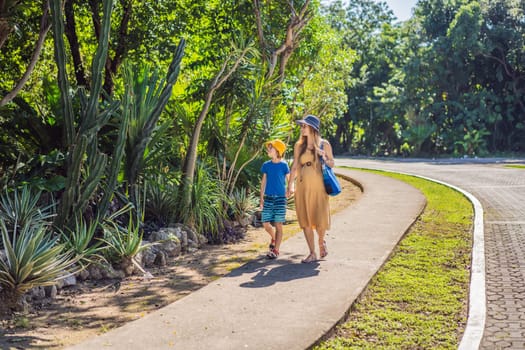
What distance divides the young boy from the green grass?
138cm

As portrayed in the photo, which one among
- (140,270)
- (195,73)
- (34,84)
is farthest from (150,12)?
(140,270)

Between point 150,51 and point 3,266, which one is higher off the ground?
point 150,51

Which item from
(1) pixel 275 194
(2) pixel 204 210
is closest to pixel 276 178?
(1) pixel 275 194

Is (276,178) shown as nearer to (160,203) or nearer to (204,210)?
(204,210)

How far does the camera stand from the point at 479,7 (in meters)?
38.3

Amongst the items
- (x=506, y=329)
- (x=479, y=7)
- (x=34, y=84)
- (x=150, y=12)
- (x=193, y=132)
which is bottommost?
(x=506, y=329)

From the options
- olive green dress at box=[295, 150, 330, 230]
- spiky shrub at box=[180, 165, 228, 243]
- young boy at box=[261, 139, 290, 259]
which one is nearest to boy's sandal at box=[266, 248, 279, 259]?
young boy at box=[261, 139, 290, 259]

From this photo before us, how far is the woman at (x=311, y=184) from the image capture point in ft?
25.3

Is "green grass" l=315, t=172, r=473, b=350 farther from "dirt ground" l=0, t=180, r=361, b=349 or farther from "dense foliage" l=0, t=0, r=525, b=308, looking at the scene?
"dense foliage" l=0, t=0, r=525, b=308

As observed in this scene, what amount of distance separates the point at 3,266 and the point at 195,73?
904 centimetres

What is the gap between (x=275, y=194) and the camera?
8.05m

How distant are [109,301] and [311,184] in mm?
2789

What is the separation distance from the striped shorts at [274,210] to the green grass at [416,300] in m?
1.42

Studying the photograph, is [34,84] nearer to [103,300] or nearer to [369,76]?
[103,300]
